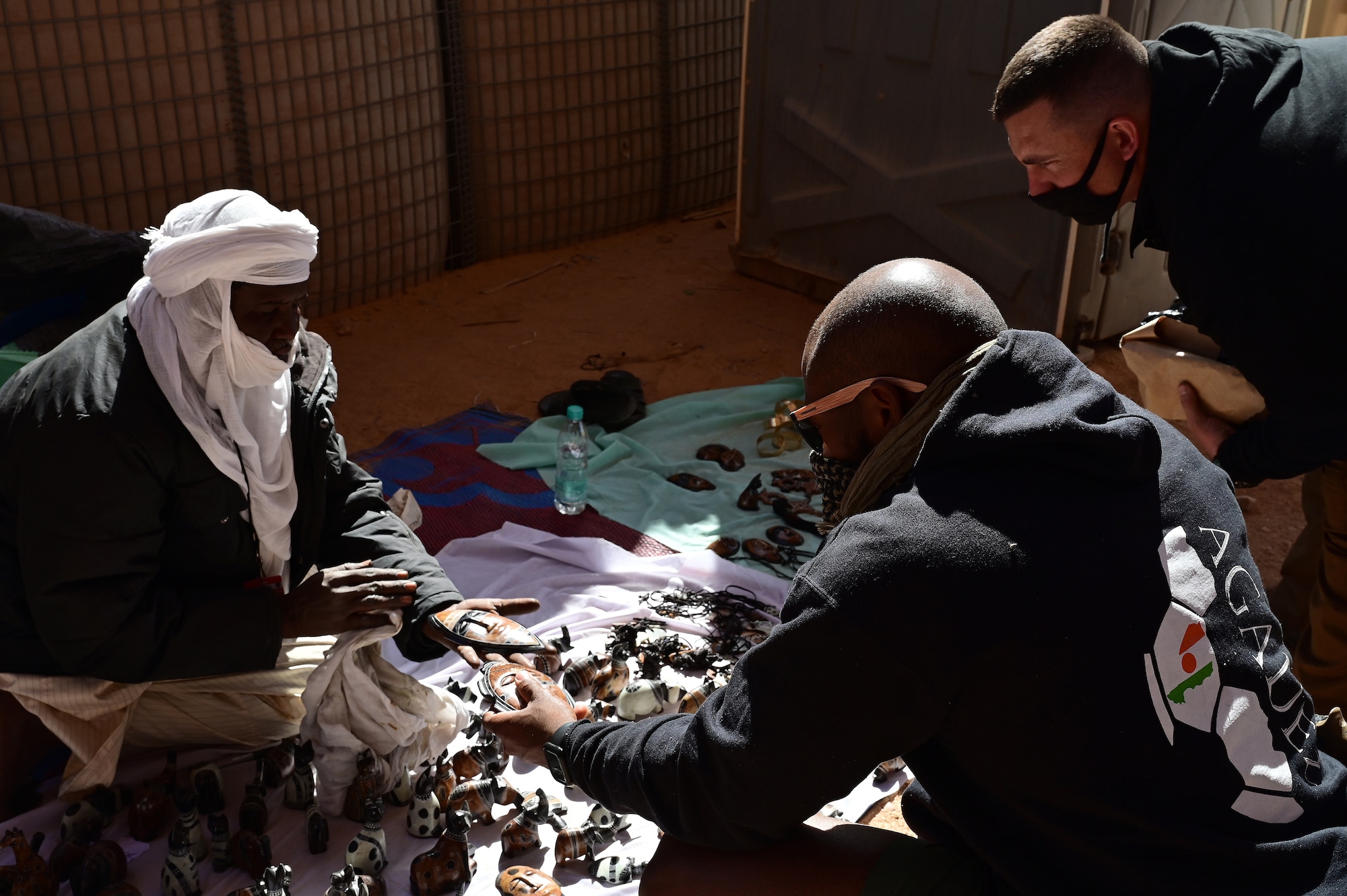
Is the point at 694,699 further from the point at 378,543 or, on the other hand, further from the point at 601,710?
the point at 378,543

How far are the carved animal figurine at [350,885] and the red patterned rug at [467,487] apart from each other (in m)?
2.05

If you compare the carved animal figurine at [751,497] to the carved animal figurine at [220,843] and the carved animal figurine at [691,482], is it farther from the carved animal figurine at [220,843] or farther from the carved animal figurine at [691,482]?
the carved animal figurine at [220,843]

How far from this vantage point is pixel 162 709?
3.30 m

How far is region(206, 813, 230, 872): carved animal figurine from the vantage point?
307 centimetres

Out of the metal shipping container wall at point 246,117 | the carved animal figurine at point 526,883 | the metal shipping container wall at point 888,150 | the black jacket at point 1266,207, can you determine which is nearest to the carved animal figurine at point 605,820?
the carved animal figurine at point 526,883

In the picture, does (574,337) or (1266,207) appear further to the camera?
(574,337)

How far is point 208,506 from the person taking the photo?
3.09m

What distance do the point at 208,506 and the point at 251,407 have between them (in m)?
0.30

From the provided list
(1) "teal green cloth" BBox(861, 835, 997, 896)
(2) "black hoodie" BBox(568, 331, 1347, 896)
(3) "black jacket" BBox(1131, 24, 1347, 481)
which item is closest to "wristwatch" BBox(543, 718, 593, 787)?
(2) "black hoodie" BBox(568, 331, 1347, 896)

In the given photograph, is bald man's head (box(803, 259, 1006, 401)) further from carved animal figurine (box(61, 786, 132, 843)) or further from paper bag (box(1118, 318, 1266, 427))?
carved animal figurine (box(61, 786, 132, 843))

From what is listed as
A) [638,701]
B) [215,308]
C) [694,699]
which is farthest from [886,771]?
[215,308]

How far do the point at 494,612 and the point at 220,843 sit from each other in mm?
940

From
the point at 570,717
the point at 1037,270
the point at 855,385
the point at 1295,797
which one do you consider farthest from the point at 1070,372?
the point at 1037,270

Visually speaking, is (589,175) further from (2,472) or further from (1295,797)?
(1295,797)
